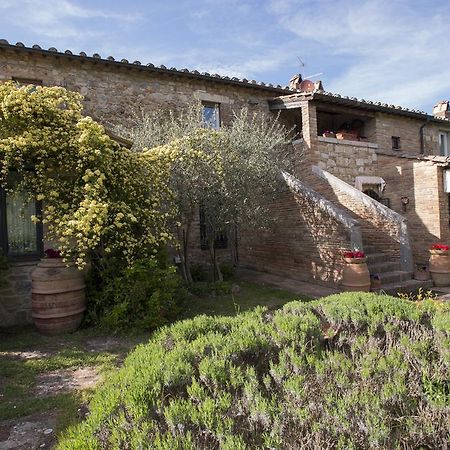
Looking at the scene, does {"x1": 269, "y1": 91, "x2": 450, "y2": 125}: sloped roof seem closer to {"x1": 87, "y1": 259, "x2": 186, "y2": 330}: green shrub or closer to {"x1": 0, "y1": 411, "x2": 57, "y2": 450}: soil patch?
{"x1": 87, "y1": 259, "x2": 186, "y2": 330}: green shrub

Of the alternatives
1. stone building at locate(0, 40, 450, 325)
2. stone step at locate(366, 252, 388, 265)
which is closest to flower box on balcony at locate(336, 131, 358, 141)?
stone building at locate(0, 40, 450, 325)

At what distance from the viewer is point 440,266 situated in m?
8.69

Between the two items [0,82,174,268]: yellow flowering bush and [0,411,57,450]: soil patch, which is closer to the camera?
[0,411,57,450]: soil patch

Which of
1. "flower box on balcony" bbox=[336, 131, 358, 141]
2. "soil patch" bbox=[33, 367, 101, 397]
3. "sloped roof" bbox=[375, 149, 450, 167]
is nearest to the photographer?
"soil patch" bbox=[33, 367, 101, 397]

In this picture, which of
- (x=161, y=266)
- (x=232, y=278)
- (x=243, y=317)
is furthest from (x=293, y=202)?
(x=243, y=317)

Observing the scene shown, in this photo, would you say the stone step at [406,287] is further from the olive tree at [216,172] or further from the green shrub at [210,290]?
the green shrub at [210,290]

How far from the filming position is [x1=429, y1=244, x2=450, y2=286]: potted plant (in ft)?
28.4

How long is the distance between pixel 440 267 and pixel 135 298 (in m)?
7.68

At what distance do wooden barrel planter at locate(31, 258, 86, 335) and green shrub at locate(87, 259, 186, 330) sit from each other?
1.42 feet

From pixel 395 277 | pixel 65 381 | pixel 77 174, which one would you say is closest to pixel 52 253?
pixel 77 174

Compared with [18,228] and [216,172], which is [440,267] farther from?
[18,228]

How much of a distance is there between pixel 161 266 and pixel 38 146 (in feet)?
9.43

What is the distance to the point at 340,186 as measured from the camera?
9.73 meters

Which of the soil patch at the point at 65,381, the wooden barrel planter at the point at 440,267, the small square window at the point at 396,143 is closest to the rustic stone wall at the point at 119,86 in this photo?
the small square window at the point at 396,143
